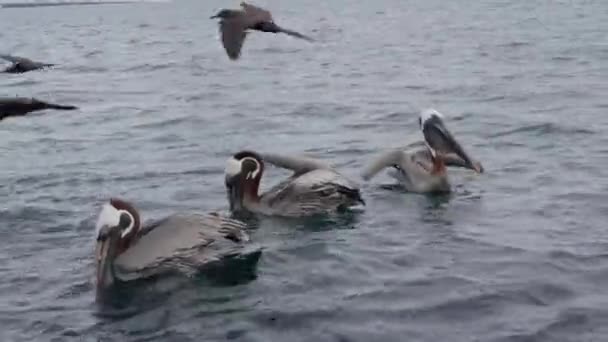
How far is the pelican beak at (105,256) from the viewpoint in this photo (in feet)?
28.6

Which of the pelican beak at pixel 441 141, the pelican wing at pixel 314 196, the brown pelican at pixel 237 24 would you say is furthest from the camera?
the brown pelican at pixel 237 24

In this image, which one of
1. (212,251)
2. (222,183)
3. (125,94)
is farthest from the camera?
(125,94)

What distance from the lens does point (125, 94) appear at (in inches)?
853

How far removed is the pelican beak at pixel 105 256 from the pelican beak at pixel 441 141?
4641 mm

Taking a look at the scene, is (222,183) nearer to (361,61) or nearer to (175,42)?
(361,61)

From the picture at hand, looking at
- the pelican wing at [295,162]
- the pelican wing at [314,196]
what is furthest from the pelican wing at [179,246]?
the pelican wing at [295,162]

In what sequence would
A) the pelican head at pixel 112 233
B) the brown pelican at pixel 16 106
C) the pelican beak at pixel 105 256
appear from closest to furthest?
the pelican beak at pixel 105 256, the pelican head at pixel 112 233, the brown pelican at pixel 16 106

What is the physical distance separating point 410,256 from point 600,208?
2.34 m

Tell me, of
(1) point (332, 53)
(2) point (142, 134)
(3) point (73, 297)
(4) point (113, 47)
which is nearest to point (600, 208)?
(3) point (73, 297)

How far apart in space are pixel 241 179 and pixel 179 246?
2383mm

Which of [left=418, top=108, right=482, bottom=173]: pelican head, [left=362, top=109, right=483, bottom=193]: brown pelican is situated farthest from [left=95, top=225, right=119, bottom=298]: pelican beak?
[left=418, top=108, right=482, bottom=173]: pelican head

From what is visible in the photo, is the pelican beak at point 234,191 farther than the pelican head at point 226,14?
No

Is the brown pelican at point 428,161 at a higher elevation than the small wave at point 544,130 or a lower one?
higher

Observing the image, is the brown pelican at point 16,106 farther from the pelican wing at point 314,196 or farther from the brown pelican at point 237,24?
the brown pelican at point 237,24
